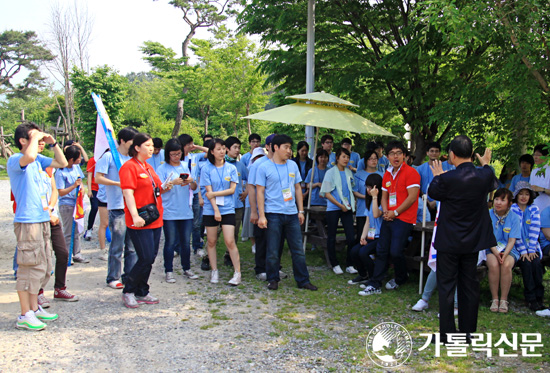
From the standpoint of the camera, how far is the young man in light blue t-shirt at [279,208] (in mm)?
6098

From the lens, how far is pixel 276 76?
35.8 feet

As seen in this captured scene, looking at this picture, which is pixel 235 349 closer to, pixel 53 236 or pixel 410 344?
pixel 410 344

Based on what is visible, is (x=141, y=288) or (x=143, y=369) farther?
(x=141, y=288)

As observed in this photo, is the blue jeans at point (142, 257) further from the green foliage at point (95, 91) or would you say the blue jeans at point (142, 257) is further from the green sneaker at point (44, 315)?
the green foliage at point (95, 91)

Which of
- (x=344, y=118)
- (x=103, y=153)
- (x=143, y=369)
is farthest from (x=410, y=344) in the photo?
(x=103, y=153)

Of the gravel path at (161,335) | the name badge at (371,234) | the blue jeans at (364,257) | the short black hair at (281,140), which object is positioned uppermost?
the short black hair at (281,140)

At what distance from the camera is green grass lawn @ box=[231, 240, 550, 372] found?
4.07 m

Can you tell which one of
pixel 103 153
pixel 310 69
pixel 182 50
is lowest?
pixel 103 153

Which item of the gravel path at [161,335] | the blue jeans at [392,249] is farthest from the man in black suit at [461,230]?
the blue jeans at [392,249]

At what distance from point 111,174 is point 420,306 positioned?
4.08 metres

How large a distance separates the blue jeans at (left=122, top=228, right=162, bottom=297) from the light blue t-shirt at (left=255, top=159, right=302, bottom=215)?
4.89 ft

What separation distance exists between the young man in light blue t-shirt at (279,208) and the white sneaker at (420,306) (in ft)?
4.36

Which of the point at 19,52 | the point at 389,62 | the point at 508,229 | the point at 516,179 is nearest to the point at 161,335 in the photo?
the point at 508,229

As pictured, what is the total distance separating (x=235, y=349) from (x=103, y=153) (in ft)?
10.1
